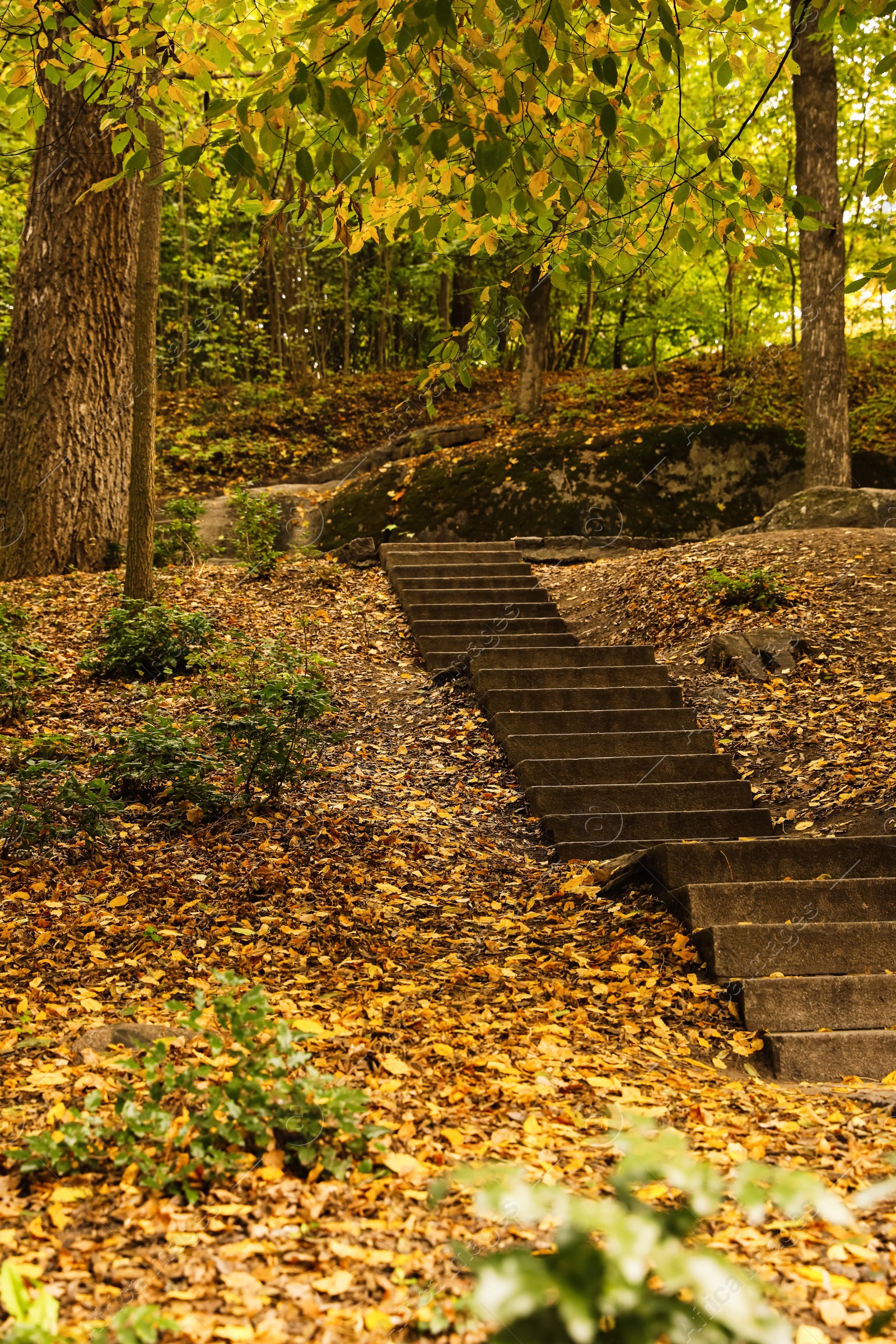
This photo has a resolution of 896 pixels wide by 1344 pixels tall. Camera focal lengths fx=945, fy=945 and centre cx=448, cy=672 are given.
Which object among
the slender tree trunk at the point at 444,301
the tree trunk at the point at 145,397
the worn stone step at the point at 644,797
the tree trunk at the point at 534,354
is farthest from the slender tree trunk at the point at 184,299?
the worn stone step at the point at 644,797

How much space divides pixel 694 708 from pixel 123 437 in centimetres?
609

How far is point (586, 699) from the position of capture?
283 inches

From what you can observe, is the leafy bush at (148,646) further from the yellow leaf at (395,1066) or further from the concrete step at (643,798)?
the yellow leaf at (395,1066)

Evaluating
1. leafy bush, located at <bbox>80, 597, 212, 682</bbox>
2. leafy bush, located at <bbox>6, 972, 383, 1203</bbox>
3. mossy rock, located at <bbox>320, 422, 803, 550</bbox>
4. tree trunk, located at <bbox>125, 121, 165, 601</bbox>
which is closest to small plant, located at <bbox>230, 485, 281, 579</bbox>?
mossy rock, located at <bbox>320, 422, 803, 550</bbox>

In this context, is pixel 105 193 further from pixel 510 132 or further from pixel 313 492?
pixel 510 132

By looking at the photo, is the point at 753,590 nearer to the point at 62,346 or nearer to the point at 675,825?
the point at 675,825

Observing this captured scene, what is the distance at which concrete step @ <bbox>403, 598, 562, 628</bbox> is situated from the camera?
29.1 feet

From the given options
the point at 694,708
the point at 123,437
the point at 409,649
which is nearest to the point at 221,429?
the point at 123,437

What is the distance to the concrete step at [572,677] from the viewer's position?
738cm

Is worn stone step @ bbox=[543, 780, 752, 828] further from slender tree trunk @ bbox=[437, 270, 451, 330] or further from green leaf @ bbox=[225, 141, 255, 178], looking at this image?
slender tree trunk @ bbox=[437, 270, 451, 330]

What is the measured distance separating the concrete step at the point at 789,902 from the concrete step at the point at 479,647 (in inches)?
146

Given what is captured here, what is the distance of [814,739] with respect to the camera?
20.4ft

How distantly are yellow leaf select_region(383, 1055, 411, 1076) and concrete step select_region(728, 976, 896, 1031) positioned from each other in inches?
58.3

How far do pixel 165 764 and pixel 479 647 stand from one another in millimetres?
3647
